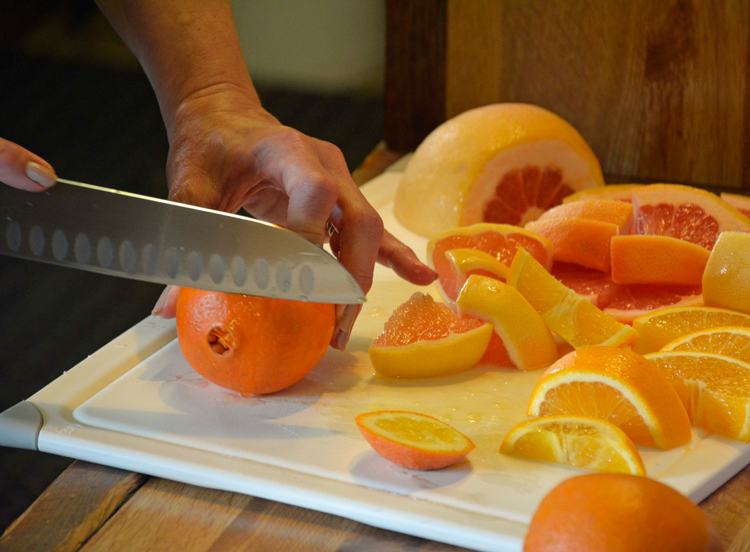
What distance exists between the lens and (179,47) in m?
1.10

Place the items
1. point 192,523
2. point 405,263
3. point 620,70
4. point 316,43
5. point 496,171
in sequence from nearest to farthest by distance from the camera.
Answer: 1. point 192,523
2. point 405,263
3. point 496,171
4. point 620,70
5. point 316,43

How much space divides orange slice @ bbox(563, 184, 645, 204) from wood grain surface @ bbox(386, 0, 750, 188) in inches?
16.3

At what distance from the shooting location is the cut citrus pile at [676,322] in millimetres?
991

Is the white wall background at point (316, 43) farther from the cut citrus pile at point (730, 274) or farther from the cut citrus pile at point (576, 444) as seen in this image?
the cut citrus pile at point (576, 444)

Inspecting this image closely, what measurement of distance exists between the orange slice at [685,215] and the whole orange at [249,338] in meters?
0.64

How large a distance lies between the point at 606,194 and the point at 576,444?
70cm

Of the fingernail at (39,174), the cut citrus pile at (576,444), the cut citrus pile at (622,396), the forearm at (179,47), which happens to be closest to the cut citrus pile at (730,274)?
the cut citrus pile at (622,396)

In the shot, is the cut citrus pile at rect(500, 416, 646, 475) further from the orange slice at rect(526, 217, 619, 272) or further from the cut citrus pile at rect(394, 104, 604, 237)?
the cut citrus pile at rect(394, 104, 604, 237)

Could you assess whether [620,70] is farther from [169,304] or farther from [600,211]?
[169,304]

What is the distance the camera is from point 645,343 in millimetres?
1014

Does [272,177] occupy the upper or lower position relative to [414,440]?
upper

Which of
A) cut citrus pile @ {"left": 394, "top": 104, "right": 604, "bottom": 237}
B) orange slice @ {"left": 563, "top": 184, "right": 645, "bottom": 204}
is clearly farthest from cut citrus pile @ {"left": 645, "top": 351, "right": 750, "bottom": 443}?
cut citrus pile @ {"left": 394, "top": 104, "right": 604, "bottom": 237}

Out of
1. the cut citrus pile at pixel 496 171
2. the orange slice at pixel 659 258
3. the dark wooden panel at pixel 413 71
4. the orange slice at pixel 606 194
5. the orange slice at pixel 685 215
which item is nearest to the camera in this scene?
the orange slice at pixel 659 258

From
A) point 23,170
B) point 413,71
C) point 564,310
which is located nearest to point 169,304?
point 23,170
